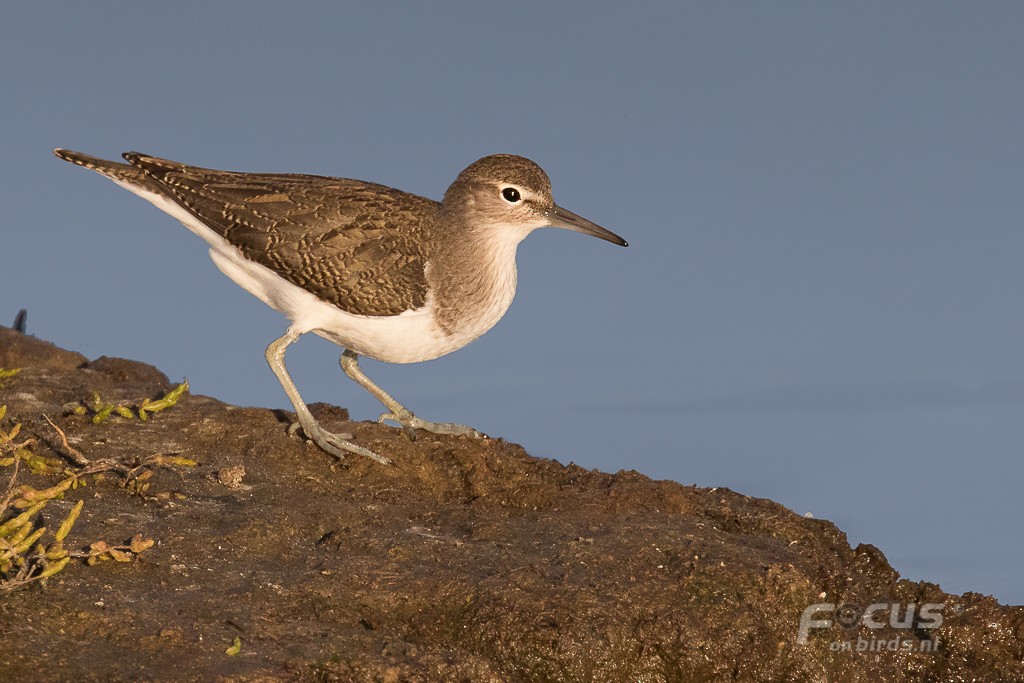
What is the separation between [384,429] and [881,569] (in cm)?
425

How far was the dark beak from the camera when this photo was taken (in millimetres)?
9531

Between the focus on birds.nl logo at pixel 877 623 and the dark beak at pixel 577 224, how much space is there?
12.9ft

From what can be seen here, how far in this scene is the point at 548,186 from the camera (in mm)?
9477

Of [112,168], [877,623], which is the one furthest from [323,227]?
[877,623]

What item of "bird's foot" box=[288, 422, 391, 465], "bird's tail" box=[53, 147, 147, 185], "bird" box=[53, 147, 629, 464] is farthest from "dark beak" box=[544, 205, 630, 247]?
"bird's tail" box=[53, 147, 147, 185]

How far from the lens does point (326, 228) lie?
9070 mm

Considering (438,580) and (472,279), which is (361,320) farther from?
(438,580)

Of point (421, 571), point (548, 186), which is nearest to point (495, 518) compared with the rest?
point (421, 571)

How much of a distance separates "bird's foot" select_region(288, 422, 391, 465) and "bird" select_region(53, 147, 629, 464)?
0.01 metres

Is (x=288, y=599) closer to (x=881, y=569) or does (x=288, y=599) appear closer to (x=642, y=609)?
(x=642, y=609)

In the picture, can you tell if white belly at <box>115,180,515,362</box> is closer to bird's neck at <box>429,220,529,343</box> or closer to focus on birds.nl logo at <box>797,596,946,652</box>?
bird's neck at <box>429,220,529,343</box>

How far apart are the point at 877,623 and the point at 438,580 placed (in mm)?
3055

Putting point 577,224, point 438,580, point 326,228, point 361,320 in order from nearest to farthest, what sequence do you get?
point 438,580, point 361,320, point 326,228, point 577,224

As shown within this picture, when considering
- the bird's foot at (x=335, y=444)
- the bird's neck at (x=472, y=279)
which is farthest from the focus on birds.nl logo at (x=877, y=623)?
the bird's neck at (x=472, y=279)
